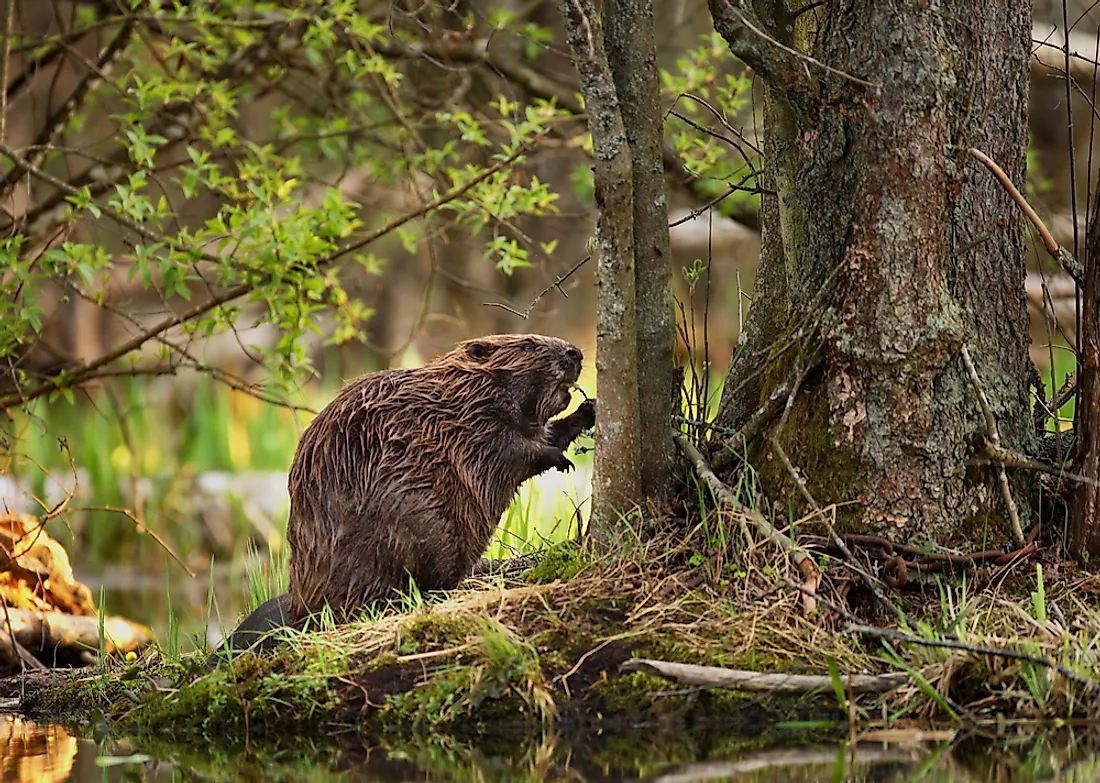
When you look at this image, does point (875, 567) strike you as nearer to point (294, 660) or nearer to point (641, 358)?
point (641, 358)

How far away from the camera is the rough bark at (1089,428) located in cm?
291

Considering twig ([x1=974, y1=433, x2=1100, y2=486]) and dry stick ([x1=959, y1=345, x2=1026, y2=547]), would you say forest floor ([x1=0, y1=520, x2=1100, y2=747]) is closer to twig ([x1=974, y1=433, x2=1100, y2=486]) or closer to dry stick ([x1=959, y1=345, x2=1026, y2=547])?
dry stick ([x1=959, y1=345, x2=1026, y2=547])

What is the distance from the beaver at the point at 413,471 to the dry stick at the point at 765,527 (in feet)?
1.76

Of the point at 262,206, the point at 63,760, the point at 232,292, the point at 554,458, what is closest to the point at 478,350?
the point at 554,458

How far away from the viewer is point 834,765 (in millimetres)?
2301

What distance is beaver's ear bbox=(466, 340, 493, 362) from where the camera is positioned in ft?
11.6

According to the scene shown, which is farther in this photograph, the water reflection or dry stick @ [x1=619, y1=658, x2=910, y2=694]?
dry stick @ [x1=619, y1=658, x2=910, y2=694]

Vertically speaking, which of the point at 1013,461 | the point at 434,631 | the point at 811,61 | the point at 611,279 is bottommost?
the point at 434,631

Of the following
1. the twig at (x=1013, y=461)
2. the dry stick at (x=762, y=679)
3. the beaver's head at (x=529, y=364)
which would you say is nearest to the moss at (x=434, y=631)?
the dry stick at (x=762, y=679)

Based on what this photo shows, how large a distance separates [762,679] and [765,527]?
350 mm

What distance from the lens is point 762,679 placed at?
2.67 metres

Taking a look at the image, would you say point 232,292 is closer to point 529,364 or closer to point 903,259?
point 529,364

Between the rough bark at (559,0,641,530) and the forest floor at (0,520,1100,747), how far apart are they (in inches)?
6.6

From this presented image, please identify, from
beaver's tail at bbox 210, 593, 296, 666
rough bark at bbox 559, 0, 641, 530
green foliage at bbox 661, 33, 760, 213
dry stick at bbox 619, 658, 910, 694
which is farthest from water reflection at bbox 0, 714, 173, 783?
green foliage at bbox 661, 33, 760, 213
